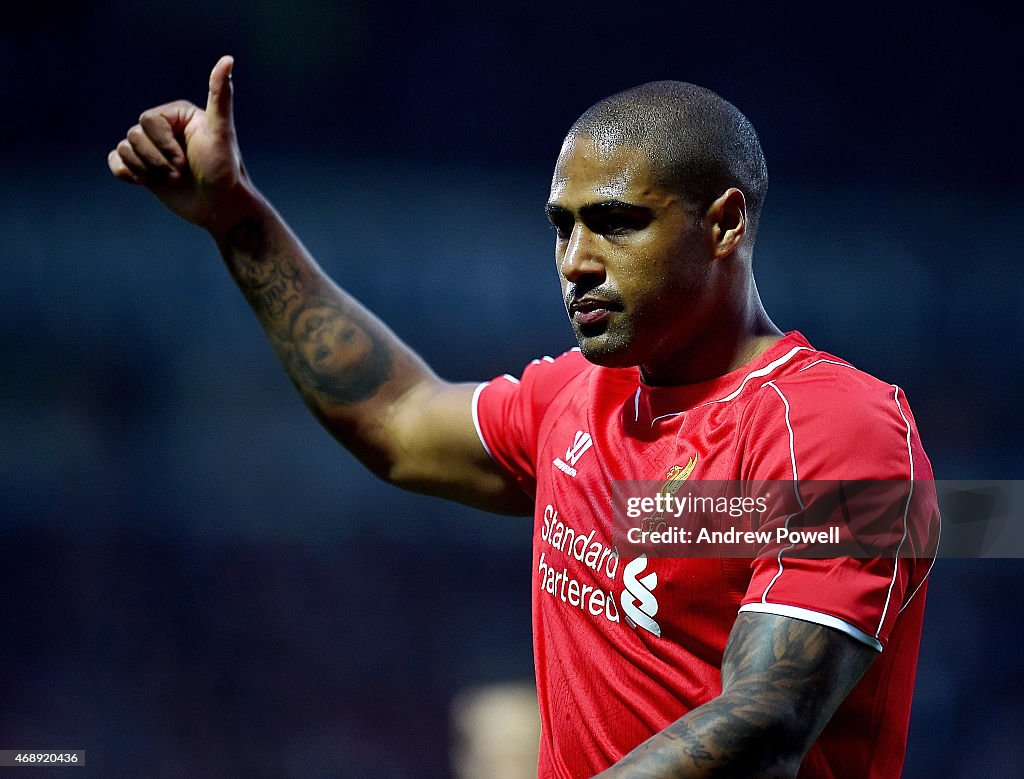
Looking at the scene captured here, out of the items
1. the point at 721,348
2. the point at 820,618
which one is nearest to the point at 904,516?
the point at 820,618

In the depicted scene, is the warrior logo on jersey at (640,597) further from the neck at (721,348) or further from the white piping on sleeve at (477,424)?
the white piping on sleeve at (477,424)

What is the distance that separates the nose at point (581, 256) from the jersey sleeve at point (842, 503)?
403 mm

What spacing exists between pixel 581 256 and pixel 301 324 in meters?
0.94

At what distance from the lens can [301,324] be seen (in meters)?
2.87

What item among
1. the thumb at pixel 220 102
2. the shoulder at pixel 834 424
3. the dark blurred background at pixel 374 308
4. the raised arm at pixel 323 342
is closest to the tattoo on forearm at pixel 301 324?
the raised arm at pixel 323 342

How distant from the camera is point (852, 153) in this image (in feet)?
23.3

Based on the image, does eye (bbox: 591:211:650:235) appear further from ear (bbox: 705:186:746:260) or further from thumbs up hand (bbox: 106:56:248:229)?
thumbs up hand (bbox: 106:56:248:229)

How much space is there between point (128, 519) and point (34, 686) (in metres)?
0.93

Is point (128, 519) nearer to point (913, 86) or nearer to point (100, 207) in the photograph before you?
point (100, 207)

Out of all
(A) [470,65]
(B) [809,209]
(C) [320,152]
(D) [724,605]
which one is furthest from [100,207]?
(D) [724,605]

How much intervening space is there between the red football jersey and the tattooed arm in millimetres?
40

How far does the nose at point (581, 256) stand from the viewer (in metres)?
2.18

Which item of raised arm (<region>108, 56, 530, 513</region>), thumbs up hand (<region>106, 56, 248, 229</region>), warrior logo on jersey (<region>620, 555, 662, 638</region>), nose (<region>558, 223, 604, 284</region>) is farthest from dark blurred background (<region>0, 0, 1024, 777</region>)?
nose (<region>558, 223, 604, 284</region>)

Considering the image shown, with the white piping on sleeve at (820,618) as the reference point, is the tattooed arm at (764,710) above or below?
below
